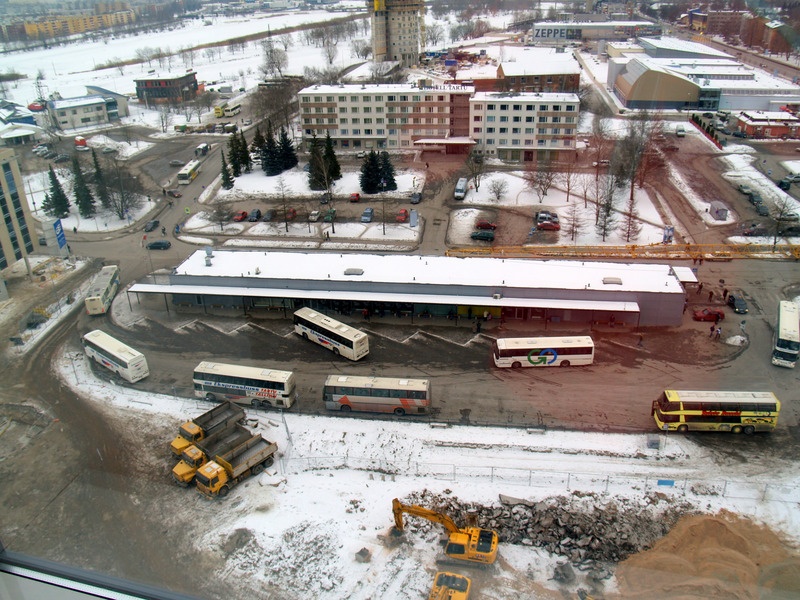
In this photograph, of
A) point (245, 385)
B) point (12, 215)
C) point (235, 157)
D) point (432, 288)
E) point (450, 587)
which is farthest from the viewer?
point (235, 157)

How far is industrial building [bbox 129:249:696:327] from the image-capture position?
10195 mm

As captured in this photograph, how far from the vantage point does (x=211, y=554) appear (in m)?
5.66

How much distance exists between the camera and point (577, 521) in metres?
6.08

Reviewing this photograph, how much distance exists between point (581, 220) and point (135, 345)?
395 inches

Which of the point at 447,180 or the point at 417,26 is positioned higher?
the point at 417,26

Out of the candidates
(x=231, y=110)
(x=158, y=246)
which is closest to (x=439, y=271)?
(x=158, y=246)

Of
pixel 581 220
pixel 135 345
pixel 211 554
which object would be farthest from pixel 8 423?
pixel 581 220

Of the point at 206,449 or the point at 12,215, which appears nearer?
the point at 206,449

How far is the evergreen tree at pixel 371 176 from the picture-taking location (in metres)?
16.5

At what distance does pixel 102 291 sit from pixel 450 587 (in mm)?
9288

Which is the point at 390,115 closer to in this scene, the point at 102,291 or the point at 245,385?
the point at 102,291

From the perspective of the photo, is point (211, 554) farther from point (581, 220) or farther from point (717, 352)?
point (581, 220)

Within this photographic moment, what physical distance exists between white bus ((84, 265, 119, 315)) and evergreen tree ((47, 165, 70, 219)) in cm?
480

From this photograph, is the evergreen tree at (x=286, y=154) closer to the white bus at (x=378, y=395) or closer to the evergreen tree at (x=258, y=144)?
the evergreen tree at (x=258, y=144)
